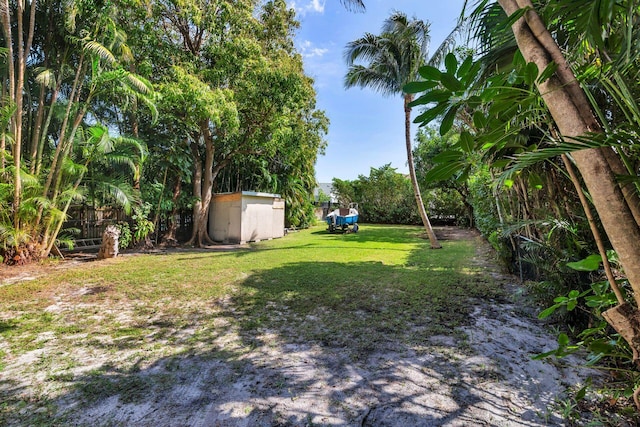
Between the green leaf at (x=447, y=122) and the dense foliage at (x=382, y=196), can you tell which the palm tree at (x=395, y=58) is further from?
the dense foliage at (x=382, y=196)

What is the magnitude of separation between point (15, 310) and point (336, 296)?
12.8 feet

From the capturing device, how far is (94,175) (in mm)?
6961

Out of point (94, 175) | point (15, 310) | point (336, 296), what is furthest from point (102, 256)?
point (336, 296)

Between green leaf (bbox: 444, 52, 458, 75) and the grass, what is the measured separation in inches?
83.9

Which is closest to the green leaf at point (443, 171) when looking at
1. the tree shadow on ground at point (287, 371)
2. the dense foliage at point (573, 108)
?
the dense foliage at point (573, 108)

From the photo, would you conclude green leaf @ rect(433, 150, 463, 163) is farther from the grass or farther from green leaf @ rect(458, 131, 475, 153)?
the grass

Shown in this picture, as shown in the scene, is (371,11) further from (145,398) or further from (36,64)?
(36,64)

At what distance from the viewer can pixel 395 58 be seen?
8.59 meters

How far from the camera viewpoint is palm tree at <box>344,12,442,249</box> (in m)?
8.08

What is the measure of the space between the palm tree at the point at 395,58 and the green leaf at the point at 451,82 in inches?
290

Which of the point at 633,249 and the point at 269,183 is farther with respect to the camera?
the point at 269,183

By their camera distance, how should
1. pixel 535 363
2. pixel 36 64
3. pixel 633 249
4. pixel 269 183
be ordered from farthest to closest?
pixel 269 183 < pixel 36 64 < pixel 535 363 < pixel 633 249

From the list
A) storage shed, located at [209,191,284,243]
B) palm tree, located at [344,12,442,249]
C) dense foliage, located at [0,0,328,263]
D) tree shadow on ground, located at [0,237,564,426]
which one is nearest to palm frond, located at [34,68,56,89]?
dense foliage, located at [0,0,328,263]

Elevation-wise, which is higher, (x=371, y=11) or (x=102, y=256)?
(x=371, y=11)
